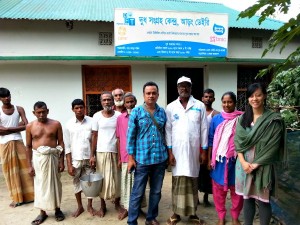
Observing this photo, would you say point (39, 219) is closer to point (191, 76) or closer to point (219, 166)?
point (219, 166)

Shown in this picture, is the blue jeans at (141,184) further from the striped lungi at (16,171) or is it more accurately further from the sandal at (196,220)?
the striped lungi at (16,171)

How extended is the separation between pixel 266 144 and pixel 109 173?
6.53ft

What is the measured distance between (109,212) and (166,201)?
0.94 m

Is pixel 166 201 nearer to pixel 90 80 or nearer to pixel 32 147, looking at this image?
pixel 32 147

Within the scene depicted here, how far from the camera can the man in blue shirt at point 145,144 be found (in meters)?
2.95

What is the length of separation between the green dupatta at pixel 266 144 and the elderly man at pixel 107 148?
1.70m

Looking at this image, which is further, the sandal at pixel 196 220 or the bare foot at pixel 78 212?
the bare foot at pixel 78 212

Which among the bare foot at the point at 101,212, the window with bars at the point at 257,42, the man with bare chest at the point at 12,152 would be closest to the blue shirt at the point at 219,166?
the bare foot at the point at 101,212

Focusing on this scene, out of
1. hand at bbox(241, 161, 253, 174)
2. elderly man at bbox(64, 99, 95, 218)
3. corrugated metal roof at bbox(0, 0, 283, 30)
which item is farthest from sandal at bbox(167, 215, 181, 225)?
corrugated metal roof at bbox(0, 0, 283, 30)

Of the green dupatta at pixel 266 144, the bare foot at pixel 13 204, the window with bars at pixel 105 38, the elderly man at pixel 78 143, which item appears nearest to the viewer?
the green dupatta at pixel 266 144

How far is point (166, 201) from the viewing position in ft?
13.3

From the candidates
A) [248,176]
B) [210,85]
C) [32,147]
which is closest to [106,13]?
[210,85]

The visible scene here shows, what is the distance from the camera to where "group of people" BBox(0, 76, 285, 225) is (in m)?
2.51

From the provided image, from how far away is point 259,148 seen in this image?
244 centimetres
